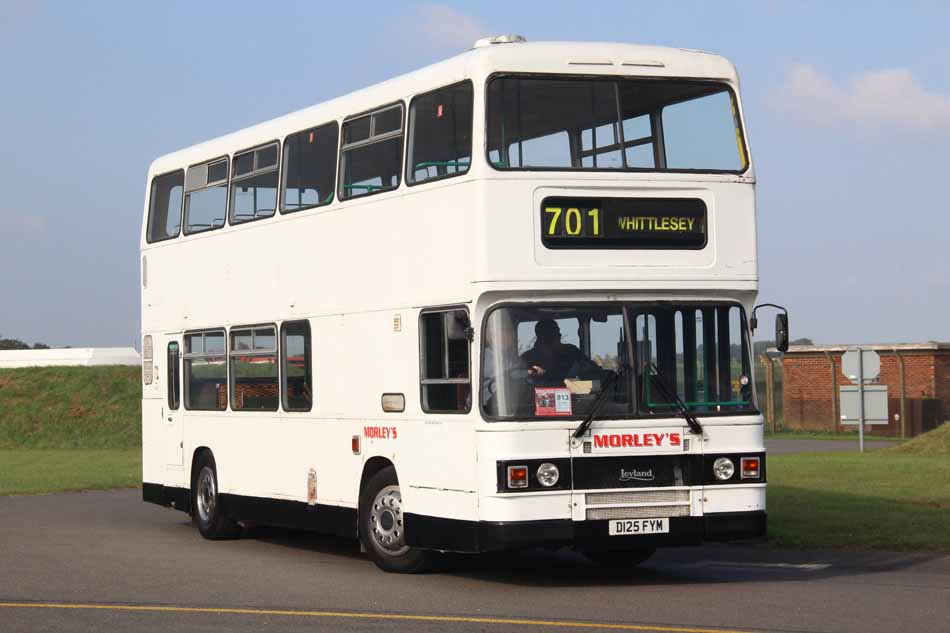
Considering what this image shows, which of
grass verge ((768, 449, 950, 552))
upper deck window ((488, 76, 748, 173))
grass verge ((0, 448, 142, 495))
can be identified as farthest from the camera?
grass verge ((0, 448, 142, 495))

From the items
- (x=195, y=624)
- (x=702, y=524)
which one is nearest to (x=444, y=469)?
(x=702, y=524)

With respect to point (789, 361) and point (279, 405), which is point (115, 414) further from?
point (279, 405)

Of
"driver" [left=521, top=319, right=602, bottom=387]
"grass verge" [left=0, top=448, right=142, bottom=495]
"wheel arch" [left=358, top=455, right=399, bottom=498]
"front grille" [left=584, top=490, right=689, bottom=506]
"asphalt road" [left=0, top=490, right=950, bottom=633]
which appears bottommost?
"grass verge" [left=0, top=448, right=142, bottom=495]

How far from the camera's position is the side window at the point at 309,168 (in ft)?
54.3

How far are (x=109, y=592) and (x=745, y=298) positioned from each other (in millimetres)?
5846

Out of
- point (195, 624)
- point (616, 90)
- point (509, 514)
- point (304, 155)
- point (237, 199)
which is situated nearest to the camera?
point (195, 624)

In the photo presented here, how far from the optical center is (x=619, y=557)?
1559cm

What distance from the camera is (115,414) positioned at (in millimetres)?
52906

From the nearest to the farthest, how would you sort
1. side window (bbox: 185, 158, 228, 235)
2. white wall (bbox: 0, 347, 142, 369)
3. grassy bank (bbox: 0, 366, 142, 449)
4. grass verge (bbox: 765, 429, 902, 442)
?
side window (bbox: 185, 158, 228, 235), grass verge (bbox: 765, 429, 902, 442), grassy bank (bbox: 0, 366, 142, 449), white wall (bbox: 0, 347, 142, 369)

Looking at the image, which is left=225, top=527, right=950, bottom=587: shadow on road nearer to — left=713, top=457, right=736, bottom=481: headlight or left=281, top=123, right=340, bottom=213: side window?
left=713, top=457, right=736, bottom=481: headlight

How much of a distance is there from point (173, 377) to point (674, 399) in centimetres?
880

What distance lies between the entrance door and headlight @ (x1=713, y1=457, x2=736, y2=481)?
28.4 ft

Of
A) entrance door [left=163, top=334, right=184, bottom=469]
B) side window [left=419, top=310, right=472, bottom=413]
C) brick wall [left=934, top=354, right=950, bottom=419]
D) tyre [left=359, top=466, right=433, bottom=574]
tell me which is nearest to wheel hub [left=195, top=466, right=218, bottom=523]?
entrance door [left=163, top=334, right=184, bottom=469]

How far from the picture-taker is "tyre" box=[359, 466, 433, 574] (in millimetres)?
14836
